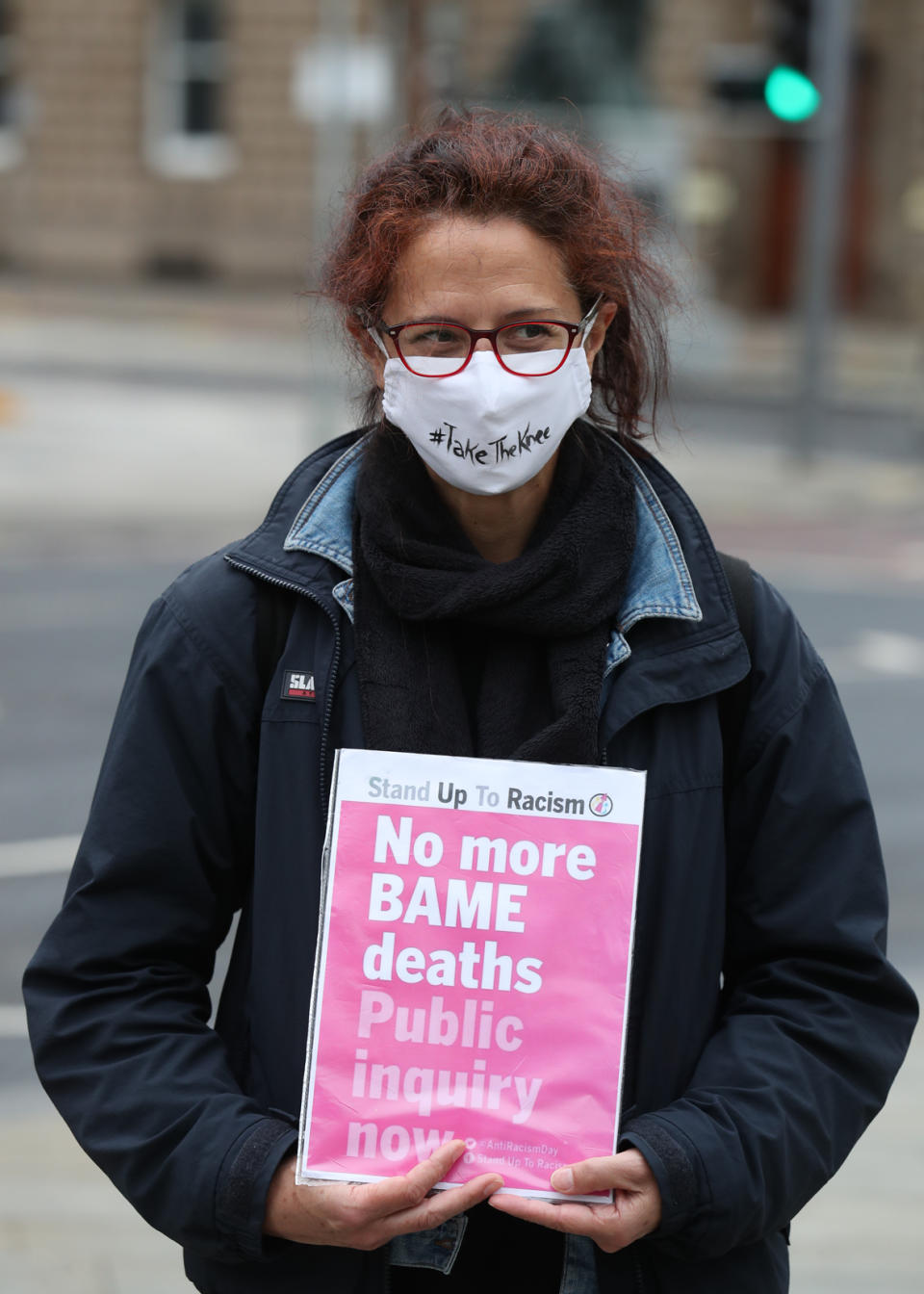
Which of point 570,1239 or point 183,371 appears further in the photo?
point 183,371

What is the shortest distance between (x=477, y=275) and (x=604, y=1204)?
0.93m

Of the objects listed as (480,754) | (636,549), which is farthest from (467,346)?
(480,754)

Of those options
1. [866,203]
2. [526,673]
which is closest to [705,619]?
[526,673]

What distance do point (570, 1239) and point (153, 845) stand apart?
0.58m

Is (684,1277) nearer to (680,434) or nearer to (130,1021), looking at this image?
(130,1021)

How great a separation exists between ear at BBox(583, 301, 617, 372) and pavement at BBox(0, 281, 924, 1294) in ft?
1.24

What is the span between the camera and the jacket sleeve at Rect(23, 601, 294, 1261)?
194cm

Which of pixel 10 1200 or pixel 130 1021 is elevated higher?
pixel 130 1021

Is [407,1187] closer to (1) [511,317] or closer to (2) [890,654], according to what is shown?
(1) [511,317]

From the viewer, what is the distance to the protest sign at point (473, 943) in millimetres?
1903

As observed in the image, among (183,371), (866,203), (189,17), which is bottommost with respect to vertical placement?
(183,371)

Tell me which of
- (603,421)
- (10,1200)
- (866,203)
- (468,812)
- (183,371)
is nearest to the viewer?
(468,812)

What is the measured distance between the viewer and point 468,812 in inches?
75.7

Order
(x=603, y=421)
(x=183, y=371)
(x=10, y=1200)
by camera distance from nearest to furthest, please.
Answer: (x=603, y=421) < (x=10, y=1200) < (x=183, y=371)
